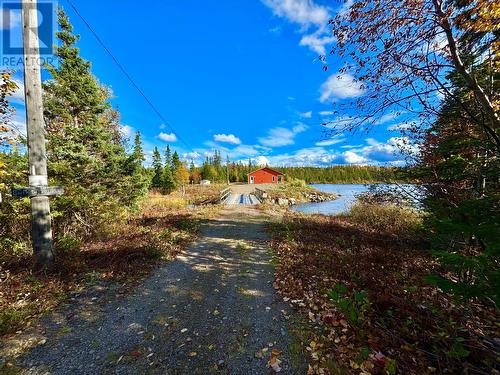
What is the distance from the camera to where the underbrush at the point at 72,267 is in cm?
352

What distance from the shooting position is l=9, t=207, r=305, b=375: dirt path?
8.66ft

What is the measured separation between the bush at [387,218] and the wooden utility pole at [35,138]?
10.8 m

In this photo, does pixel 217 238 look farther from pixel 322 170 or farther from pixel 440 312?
pixel 322 170

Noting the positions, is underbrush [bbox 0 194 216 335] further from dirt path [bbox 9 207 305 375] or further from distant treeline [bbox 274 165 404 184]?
distant treeline [bbox 274 165 404 184]

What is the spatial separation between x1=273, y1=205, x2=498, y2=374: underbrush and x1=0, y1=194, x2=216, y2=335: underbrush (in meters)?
3.65

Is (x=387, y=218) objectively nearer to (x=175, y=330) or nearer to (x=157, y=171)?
(x=175, y=330)

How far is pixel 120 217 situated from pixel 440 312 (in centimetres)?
1019

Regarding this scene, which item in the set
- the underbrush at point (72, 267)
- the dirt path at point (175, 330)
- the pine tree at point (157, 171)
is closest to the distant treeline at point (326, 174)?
the pine tree at point (157, 171)

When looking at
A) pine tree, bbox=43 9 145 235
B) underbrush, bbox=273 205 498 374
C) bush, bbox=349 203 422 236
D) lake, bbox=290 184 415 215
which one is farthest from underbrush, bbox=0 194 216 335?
bush, bbox=349 203 422 236

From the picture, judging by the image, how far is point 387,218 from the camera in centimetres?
1078

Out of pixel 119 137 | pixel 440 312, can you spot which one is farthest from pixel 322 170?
pixel 440 312

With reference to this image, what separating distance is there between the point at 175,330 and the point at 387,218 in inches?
431

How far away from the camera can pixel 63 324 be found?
10.9 ft

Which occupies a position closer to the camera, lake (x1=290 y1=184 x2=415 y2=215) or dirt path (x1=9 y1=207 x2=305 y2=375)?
dirt path (x1=9 y1=207 x2=305 y2=375)
